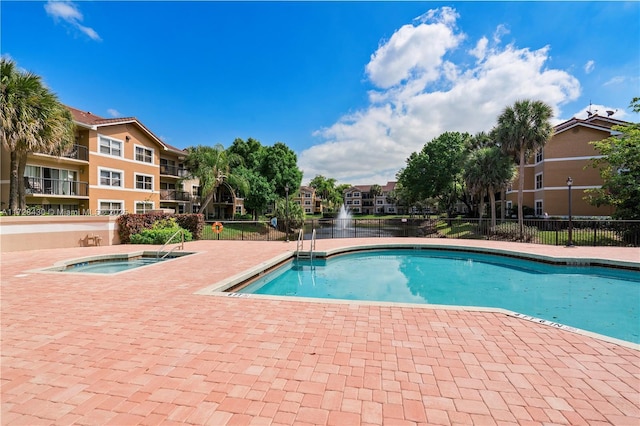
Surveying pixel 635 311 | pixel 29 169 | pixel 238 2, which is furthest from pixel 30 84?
pixel 635 311

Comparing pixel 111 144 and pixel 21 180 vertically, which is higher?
pixel 111 144

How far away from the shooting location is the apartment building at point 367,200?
81.8m

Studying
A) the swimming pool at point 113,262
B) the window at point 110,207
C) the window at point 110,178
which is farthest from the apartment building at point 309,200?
the swimming pool at point 113,262

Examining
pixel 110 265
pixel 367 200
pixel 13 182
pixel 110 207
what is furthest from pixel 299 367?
pixel 367 200

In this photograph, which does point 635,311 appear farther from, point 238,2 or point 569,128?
point 569,128

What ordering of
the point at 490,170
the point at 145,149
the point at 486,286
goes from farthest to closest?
the point at 145,149 → the point at 490,170 → the point at 486,286

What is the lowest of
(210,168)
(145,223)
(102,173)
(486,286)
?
(486,286)

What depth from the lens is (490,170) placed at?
69.5 feet

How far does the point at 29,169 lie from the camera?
1689 cm

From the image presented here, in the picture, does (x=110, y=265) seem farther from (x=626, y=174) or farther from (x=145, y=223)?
(x=626, y=174)

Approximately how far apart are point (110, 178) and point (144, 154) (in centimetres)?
375

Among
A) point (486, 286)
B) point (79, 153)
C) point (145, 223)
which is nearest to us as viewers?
point (486, 286)

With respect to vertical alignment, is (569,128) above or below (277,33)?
below

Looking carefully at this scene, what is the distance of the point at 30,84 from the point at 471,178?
26.9 metres
